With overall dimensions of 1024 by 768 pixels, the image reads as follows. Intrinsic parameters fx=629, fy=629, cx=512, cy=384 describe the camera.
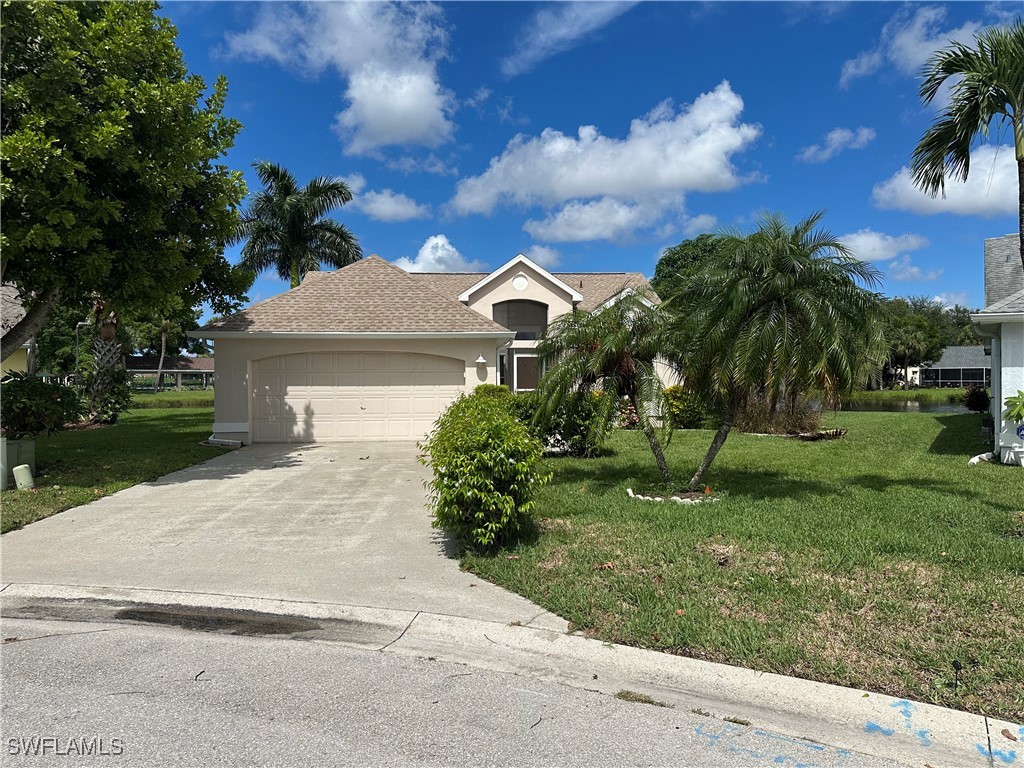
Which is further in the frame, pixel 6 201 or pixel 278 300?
pixel 278 300

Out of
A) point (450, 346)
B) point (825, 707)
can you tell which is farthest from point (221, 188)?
point (825, 707)

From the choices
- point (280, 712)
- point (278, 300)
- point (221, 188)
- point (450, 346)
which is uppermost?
point (221, 188)

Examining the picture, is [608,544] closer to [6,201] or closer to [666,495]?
[666,495]

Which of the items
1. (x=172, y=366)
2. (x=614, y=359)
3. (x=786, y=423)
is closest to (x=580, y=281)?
(x=786, y=423)

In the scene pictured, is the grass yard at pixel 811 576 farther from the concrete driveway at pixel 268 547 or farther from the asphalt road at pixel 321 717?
the asphalt road at pixel 321 717

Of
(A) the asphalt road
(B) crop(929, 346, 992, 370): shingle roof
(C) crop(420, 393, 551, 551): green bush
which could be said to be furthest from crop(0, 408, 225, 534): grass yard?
(B) crop(929, 346, 992, 370): shingle roof

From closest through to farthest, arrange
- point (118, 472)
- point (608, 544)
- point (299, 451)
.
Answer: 1. point (608, 544)
2. point (118, 472)
3. point (299, 451)

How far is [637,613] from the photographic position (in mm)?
4426

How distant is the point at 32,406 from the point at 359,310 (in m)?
7.32

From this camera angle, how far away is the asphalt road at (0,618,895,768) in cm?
297

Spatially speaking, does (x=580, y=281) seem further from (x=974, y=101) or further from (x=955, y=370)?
(x=955, y=370)

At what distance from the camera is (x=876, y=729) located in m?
3.17

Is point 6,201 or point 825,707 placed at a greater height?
point 6,201

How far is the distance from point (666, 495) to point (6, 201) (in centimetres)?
937
